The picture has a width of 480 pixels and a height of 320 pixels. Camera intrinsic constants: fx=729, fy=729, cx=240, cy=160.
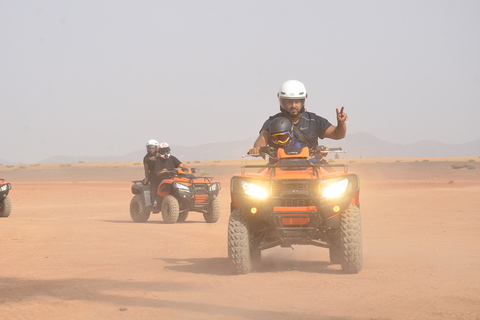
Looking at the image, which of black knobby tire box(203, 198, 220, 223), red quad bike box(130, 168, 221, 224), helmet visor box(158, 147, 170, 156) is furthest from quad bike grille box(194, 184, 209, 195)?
helmet visor box(158, 147, 170, 156)

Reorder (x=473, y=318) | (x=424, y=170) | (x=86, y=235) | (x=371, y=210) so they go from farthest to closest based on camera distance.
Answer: (x=424, y=170) → (x=371, y=210) → (x=86, y=235) → (x=473, y=318)

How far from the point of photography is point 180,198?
60.5 feet

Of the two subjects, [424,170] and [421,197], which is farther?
[424,170]

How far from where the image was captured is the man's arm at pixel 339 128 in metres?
Result: 8.94

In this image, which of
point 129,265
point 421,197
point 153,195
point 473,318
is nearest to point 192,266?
point 129,265

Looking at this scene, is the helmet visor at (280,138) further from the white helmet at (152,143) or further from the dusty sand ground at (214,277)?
the white helmet at (152,143)

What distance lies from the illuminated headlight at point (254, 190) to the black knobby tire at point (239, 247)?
1.35ft

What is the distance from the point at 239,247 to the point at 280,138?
1.40m

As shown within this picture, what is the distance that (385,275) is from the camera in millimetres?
8531

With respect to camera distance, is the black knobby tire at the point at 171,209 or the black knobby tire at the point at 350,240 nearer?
the black knobby tire at the point at 350,240

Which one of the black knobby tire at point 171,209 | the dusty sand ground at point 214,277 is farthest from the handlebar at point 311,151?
the black knobby tire at point 171,209

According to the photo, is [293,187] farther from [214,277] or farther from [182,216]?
[182,216]

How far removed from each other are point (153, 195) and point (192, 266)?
952 cm

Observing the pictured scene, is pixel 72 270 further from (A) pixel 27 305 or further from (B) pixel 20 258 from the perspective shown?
(A) pixel 27 305
